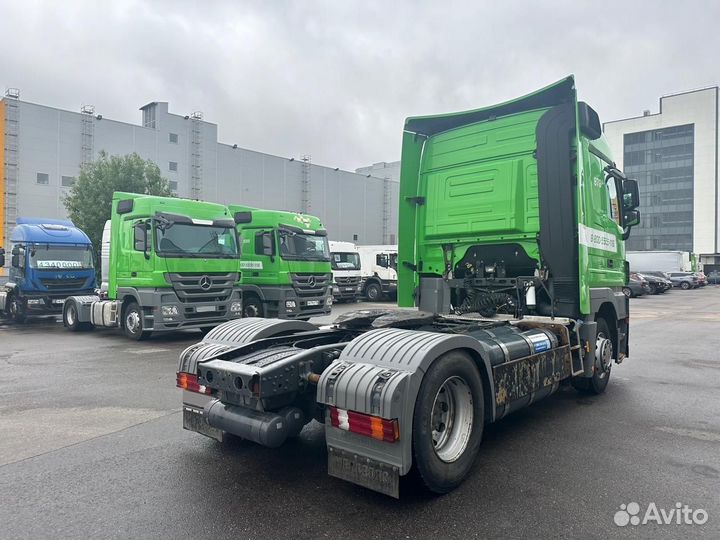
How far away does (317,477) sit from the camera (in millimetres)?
3838

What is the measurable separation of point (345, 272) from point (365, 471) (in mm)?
21360

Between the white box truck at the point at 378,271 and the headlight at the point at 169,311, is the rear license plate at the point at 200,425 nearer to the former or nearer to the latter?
the headlight at the point at 169,311

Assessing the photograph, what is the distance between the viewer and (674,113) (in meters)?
78.1

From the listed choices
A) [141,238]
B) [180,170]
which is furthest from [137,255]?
[180,170]

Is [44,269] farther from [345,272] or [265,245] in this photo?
[345,272]

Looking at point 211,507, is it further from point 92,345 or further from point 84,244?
point 84,244

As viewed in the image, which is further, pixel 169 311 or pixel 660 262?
pixel 660 262

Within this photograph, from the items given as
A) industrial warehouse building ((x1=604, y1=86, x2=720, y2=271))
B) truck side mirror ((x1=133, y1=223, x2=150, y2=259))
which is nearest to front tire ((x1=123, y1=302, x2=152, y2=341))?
truck side mirror ((x1=133, y1=223, x2=150, y2=259))

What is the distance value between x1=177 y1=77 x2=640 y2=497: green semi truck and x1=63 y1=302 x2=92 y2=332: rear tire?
409 inches

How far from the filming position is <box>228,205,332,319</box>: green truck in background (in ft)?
45.1

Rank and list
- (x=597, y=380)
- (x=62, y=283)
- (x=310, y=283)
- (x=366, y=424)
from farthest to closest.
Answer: (x=62, y=283) < (x=310, y=283) < (x=597, y=380) < (x=366, y=424)

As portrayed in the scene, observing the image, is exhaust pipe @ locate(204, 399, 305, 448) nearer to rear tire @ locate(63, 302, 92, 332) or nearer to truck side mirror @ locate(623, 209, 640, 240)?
truck side mirror @ locate(623, 209, 640, 240)

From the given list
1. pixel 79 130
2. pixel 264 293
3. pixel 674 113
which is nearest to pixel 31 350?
pixel 264 293

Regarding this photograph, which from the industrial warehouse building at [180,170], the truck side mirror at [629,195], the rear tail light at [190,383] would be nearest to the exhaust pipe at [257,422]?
the rear tail light at [190,383]
